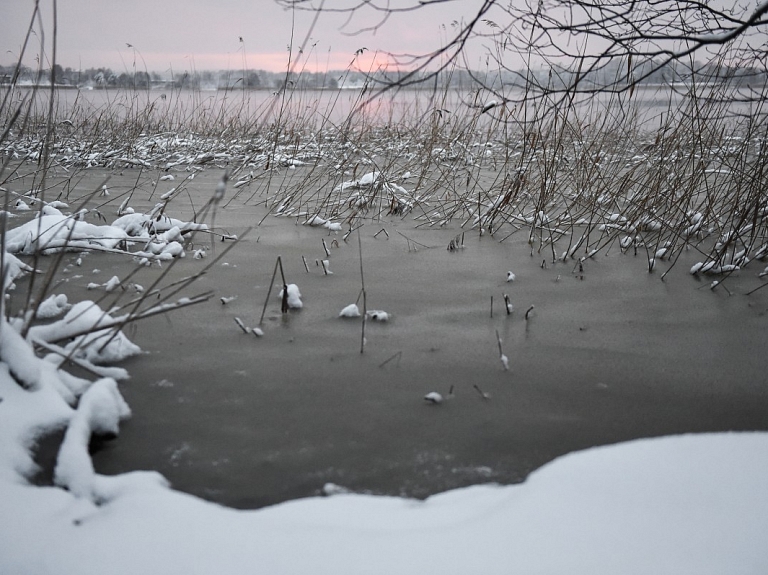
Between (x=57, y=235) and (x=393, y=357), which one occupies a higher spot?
(x=57, y=235)

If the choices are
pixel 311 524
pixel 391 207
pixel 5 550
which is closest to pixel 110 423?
pixel 5 550

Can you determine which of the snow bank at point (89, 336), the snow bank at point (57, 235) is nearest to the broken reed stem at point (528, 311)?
the snow bank at point (89, 336)

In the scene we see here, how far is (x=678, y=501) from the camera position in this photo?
1.12 meters

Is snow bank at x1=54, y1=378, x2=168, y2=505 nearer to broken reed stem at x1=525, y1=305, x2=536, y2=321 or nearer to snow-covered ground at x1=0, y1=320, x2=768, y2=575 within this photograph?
snow-covered ground at x1=0, y1=320, x2=768, y2=575

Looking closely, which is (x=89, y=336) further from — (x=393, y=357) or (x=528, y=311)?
(x=528, y=311)

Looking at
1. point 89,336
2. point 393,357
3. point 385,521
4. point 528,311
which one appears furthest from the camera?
point 528,311

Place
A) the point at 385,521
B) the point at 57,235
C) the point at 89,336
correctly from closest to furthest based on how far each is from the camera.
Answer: the point at 385,521 → the point at 89,336 → the point at 57,235

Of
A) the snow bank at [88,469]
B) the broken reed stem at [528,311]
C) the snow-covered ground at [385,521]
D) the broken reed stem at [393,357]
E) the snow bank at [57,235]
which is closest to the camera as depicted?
the snow-covered ground at [385,521]

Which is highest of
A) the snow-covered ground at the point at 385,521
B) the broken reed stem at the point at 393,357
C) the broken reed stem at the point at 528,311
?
the broken reed stem at the point at 528,311

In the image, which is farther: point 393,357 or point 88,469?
point 393,357

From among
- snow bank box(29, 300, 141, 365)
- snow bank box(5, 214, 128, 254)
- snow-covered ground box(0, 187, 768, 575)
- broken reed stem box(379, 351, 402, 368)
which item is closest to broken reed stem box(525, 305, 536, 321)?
broken reed stem box(379, 351, 402, 368)

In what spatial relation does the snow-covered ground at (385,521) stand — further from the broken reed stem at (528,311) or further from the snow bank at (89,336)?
the broken reed stem at (528,311)

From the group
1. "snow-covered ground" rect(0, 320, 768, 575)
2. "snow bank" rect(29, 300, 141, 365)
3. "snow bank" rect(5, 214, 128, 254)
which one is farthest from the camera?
"snow bank" rect(5, 214, 128, 254)

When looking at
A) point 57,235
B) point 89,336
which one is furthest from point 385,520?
point 57,235
